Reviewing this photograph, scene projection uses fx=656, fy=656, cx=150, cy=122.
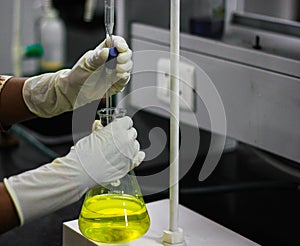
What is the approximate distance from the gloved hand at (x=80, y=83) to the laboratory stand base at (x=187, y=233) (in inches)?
9.6

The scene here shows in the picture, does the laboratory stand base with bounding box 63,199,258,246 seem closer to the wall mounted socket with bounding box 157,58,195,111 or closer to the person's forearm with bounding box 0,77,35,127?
the person's forearm with bounding box 0,77,35,127

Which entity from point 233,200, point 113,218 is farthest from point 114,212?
point 233,200

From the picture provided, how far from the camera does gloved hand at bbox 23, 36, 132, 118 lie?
113 centimetres

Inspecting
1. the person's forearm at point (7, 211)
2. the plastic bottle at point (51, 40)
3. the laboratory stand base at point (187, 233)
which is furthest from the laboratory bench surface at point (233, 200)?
the plastic bottle at point (51, 40)

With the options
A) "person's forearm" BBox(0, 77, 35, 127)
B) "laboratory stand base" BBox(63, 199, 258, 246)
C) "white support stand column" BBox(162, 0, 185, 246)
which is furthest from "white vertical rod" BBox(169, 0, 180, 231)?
"person's forearm" BBox(0, 77, 35, 127)

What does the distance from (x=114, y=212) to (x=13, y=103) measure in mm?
351

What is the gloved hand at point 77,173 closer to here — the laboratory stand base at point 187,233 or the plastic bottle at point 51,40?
the laboratory stand base at point 187,233

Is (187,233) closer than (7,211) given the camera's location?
No

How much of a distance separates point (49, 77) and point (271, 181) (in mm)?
749

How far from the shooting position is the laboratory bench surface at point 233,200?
4.83ft

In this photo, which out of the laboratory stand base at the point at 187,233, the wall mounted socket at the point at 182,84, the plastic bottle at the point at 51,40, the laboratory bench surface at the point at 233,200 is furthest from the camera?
the plastic bottle at the point at 51,40

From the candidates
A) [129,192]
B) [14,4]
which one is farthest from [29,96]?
[14,4]

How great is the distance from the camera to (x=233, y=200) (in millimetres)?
1717

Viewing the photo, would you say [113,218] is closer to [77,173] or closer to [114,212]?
[114,212]
